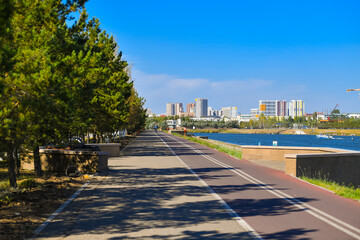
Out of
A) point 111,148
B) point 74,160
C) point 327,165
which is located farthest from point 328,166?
point 111,148

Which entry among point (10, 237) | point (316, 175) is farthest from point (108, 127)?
point (10, 237)

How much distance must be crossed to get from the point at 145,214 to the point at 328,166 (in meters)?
12.0

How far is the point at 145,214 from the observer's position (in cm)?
876

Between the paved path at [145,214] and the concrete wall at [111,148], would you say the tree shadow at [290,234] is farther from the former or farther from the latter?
the concrete wall at [111,148]

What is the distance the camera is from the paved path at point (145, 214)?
7.07 meters

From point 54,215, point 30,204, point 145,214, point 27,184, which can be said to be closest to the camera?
point 54,215

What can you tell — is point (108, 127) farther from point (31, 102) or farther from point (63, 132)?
point (31, 102)

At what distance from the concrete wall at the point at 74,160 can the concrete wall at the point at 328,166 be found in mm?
8682

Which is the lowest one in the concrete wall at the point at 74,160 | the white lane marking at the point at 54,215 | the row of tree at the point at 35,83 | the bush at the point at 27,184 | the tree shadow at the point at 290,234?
the tree shadow at the point at 290,234

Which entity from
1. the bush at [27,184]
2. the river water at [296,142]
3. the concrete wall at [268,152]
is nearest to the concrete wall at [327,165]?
the concrete wall at [268,152]

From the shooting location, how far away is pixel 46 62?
440 inches

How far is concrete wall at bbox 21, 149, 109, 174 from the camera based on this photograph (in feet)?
55.5

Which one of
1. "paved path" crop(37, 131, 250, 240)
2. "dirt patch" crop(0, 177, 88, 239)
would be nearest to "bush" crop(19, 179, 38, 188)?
"dirt patch" crop(0, 177, 88, 239)

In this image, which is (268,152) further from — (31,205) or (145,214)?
(31,205)
